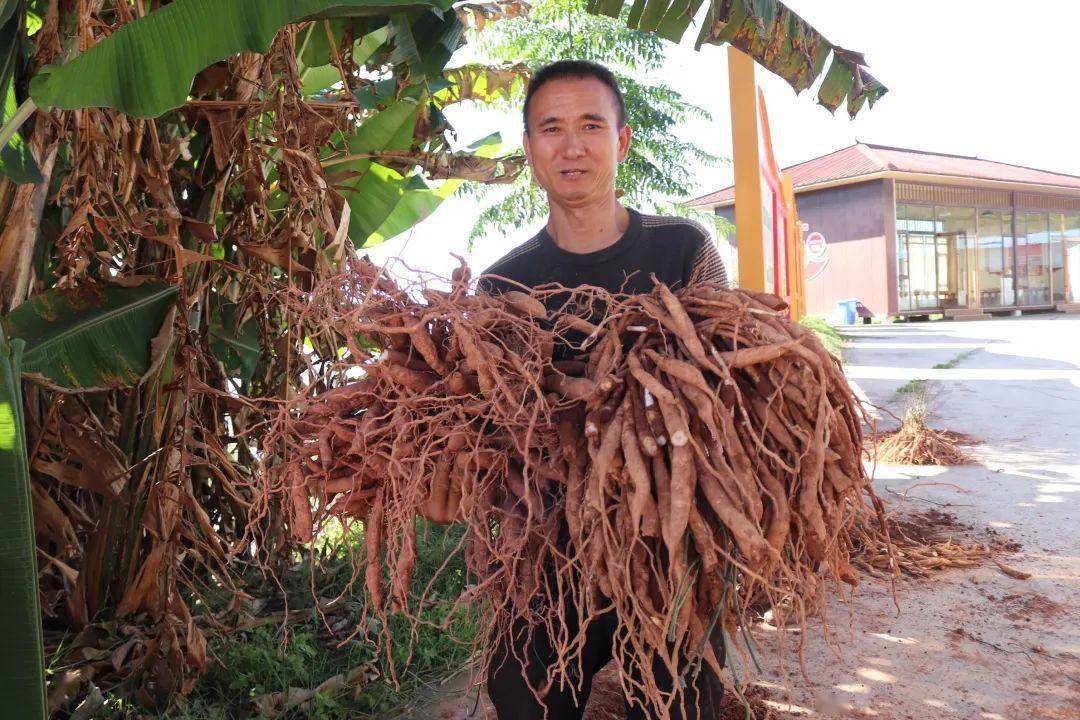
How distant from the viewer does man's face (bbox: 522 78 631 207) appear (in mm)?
1851

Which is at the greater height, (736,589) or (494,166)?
(494,166)

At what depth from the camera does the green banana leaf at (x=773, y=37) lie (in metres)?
3.26

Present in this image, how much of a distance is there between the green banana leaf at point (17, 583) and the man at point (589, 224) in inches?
37.3

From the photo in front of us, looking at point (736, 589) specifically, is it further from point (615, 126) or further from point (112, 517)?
point (112, 517)

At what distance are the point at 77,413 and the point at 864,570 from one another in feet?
11.6

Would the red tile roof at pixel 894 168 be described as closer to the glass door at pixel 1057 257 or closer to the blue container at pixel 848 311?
the glass door at pixel 1057 257

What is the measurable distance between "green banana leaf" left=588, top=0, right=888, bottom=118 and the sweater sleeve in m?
1.77

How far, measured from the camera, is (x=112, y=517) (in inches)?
102

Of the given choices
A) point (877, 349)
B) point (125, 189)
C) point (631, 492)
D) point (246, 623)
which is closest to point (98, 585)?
point (246, 623)

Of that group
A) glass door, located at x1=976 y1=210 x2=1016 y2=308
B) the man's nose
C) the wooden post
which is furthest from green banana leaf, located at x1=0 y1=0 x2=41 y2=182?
glass door, located at x1=976 y1=210 x2=1016 y2=308

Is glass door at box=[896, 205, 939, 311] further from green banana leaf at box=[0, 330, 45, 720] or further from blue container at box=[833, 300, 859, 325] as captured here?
green banana leaf at box=[0, 330, 45, 720]

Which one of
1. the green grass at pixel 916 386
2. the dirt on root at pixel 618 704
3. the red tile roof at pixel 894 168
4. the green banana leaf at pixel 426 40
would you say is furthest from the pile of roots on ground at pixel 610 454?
the red tile roof at pixel 894 168

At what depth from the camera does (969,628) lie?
3.01 m

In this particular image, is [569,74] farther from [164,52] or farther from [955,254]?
[955,254]
